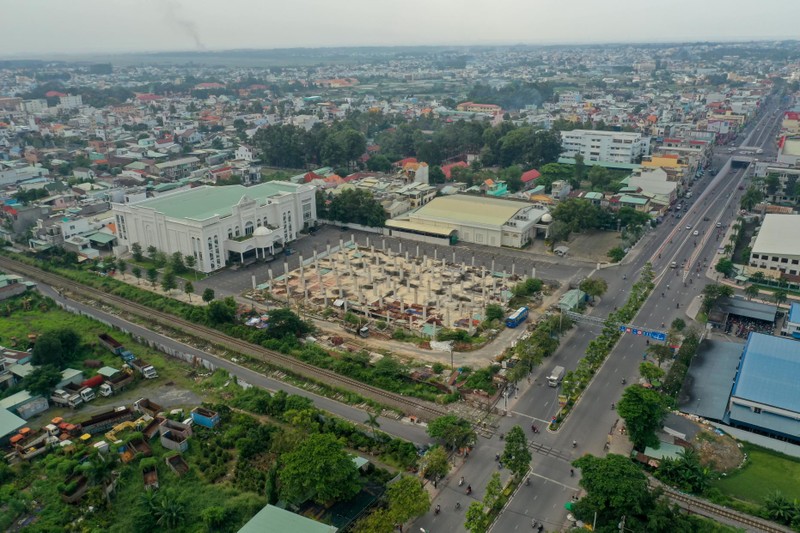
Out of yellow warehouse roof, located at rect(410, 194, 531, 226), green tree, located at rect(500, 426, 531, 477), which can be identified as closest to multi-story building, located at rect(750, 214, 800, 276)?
yellow warehouse roof, located at rect(410, 194, 531, 226)

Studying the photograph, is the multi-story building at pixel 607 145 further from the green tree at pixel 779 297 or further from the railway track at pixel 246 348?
the railway track at pixel 246 348

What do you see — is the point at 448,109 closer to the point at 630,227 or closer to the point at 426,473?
the point at 630,227

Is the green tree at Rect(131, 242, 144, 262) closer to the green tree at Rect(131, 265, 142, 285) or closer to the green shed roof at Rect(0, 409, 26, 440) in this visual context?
the green tree at Rect(131, 265, 142, 285)

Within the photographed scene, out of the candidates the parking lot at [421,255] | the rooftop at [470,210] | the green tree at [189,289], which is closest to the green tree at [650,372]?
the parking lot at [421,255]

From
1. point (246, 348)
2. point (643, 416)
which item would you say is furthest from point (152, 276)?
point (643, 416)

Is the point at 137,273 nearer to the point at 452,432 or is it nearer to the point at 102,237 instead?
the point at 102,237
